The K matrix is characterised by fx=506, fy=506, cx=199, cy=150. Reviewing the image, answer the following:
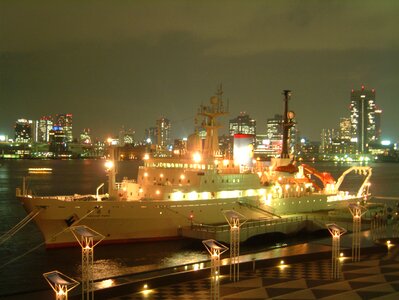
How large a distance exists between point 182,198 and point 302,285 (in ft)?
41.8

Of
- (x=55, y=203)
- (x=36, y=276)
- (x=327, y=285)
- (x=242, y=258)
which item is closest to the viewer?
(x=327, y=285)

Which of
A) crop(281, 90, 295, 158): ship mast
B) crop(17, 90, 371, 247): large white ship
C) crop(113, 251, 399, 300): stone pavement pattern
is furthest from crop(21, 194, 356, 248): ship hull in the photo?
crop(281, 90, 295, 158): ship mast

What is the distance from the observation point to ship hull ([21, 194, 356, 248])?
25.5 metres

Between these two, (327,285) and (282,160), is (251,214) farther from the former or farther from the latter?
(327,285)

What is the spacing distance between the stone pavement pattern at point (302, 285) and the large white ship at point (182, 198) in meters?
9.74

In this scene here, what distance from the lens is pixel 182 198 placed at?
2831 cm

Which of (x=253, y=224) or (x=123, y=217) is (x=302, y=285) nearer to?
(x=123, y=217)

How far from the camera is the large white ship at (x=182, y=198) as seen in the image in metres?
25.8

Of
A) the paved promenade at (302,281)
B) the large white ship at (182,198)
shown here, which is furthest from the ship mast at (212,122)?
the paved promenade at (302,281)

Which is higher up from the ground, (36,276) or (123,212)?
(123,212)

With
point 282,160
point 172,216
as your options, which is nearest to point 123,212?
point 172,216

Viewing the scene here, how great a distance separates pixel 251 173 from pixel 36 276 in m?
14.5

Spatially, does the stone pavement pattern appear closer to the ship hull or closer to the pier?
the pier

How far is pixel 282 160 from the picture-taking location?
37.6 m
